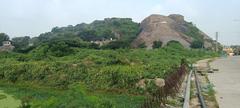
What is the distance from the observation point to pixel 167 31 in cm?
10150

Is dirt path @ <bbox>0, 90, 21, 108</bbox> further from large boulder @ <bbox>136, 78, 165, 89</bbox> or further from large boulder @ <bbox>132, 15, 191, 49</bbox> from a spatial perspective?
large boulder @ <bbox>132, 15, 191, 49</bbox>

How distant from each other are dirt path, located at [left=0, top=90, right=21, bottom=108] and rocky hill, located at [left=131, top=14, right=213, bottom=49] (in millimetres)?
63305

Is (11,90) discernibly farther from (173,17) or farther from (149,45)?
(173,17)

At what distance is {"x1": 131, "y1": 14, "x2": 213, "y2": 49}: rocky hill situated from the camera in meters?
96.4

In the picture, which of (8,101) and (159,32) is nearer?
(8,101)

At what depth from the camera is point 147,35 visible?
328ft

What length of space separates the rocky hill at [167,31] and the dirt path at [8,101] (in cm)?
6331

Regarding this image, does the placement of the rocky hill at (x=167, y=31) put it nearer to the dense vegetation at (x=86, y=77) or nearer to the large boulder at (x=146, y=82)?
the dense vegetation at (x=86, y=77)

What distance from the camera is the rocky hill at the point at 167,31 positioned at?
316ft

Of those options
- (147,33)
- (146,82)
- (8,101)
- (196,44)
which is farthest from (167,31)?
(8,101)

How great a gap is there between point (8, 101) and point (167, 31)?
78521 millimetres

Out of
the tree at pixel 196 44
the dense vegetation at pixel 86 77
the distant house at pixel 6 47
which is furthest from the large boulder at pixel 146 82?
the tree at pixel 196 44

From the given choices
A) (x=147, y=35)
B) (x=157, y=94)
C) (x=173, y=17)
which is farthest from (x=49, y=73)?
(x=173, y=17)

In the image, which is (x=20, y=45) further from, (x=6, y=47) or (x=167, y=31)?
(x=167, y=31)
